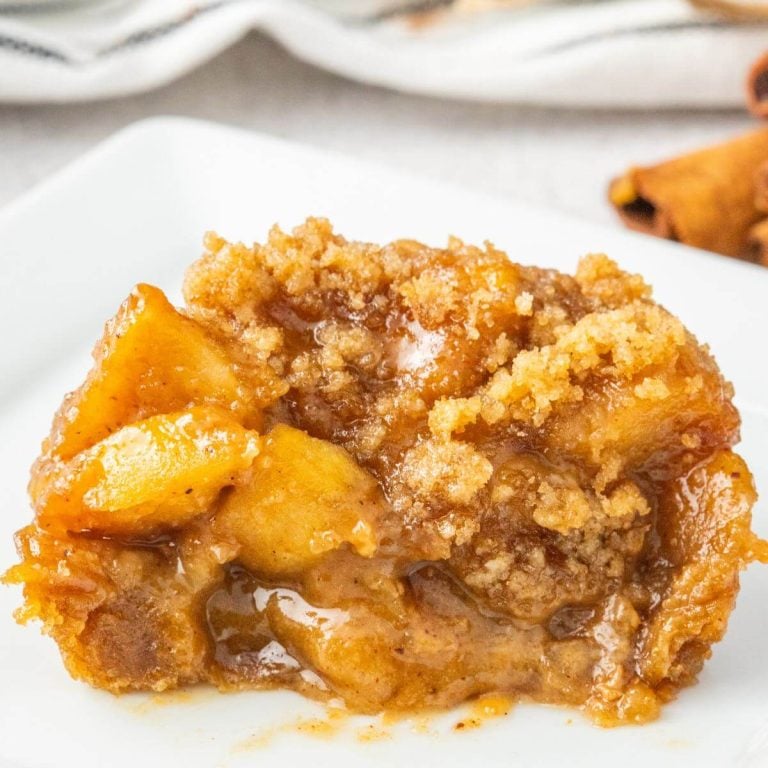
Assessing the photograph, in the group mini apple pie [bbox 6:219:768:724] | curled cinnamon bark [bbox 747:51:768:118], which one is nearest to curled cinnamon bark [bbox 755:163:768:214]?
curled cinnamon bark [bbox 747:51:768:118]

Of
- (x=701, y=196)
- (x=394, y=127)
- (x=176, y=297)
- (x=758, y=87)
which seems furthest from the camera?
(x=394, y=127)

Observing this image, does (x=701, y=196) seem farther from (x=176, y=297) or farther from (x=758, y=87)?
(x=176, y=297)

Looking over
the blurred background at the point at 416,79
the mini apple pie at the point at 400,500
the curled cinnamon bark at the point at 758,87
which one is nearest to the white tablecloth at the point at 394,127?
the blurred background at the point at 416,79

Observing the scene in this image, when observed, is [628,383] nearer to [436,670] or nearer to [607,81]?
[436,670]

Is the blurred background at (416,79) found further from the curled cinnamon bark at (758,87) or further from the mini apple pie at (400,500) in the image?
the mini apple pie at (400,500)

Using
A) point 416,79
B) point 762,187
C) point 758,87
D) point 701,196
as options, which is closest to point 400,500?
point 701,196

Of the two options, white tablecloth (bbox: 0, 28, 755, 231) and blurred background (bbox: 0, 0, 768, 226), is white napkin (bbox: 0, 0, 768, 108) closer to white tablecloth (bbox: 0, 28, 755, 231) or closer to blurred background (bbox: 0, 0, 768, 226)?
blurred background (bbox: 0, 0, 768, 226)
